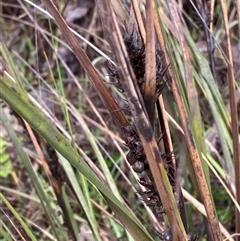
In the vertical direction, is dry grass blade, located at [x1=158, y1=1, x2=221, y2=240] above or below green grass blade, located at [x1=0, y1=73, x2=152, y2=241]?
below

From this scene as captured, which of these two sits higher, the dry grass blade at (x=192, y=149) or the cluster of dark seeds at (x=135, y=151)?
the cluster of dark seeds at (x=135, y=151)

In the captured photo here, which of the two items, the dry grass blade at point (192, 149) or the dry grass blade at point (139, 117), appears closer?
the dry grass blade at point (139, 117)

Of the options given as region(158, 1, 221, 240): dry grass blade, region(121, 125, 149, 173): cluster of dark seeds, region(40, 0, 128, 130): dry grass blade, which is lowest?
region(158, 1, 221, 240): dry grass blade

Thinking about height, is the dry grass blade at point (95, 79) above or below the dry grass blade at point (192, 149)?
above

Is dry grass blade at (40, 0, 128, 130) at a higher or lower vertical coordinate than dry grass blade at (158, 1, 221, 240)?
higher

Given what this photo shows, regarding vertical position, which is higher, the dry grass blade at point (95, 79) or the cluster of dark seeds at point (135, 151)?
the dry grass blade at point (95, 79)

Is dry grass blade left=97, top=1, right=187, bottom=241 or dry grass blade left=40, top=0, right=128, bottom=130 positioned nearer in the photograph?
dry grass blade left=97, top=1, right=187, bottom=241

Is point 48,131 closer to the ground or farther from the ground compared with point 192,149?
farther from the ground

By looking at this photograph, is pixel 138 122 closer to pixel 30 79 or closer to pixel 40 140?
pixel 40 140

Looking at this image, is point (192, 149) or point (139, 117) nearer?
point (139, 117)

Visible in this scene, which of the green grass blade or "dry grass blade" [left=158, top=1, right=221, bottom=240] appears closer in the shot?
the green grass blade

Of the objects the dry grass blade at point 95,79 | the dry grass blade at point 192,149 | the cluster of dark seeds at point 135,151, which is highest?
the dry grass blade at point 95,79

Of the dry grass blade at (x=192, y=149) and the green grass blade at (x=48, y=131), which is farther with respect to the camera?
the dry grass blade at (x=192, y=149)

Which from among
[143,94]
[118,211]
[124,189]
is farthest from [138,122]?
[124,189]
